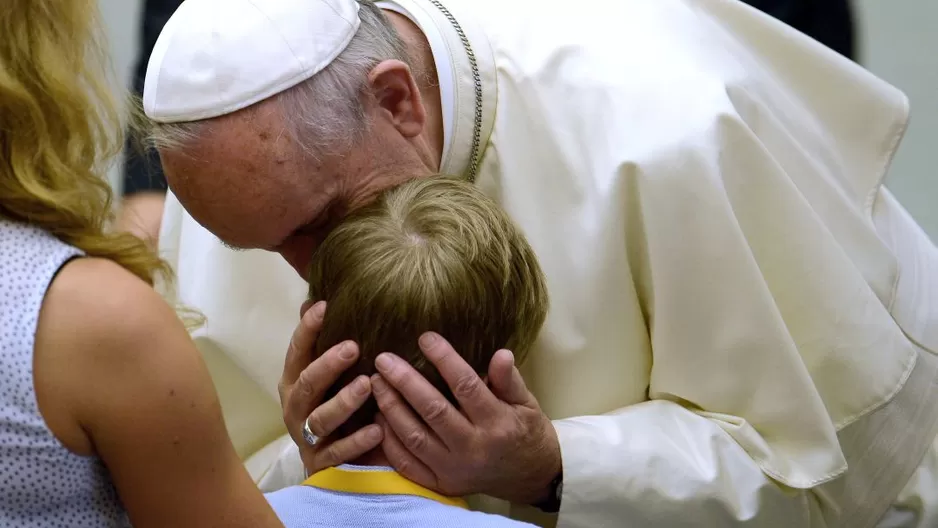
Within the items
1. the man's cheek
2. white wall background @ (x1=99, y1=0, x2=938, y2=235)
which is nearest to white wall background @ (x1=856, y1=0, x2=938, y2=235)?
white wall background @ (x1=99, y1=0, x2=938, y2=235)

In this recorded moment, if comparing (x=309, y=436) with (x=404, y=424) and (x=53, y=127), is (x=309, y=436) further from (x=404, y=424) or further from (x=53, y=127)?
(x=53, y=127)

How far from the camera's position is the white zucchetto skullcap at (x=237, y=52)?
1.69 metres

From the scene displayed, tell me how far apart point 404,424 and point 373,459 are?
7cm

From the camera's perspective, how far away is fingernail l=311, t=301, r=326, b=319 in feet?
4.97

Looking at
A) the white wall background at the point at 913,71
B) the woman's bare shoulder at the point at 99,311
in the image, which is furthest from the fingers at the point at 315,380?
the white wall background at the point at 913,71

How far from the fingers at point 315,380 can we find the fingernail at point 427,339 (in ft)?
0.29

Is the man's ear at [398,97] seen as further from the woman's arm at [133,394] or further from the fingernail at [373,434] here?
the woman's arm at [133,394]

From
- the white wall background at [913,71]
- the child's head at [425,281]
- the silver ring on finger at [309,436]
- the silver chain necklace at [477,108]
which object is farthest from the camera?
the white wall background at [913,71]

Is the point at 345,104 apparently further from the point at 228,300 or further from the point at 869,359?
the point at 869,359

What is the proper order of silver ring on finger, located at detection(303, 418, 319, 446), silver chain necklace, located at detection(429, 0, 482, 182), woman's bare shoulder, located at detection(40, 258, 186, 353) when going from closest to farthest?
woman's bare shoulder, located at detection(40, 258, 186, 353) < silver ring on finger, located at detection(303, 418, 319, 446) < silver chain necklace, located at detection(429, 0, 482, 182)

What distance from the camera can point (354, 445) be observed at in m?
1.50

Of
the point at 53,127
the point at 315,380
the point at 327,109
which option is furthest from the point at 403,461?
the point at 53,127

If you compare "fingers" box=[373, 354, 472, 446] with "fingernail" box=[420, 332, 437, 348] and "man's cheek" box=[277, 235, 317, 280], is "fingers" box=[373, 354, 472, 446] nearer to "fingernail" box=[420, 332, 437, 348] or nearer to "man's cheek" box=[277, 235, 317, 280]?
"fingernail" box=[420, 332, 437, 348]

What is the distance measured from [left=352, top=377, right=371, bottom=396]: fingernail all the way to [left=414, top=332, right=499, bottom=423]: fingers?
0.03m
